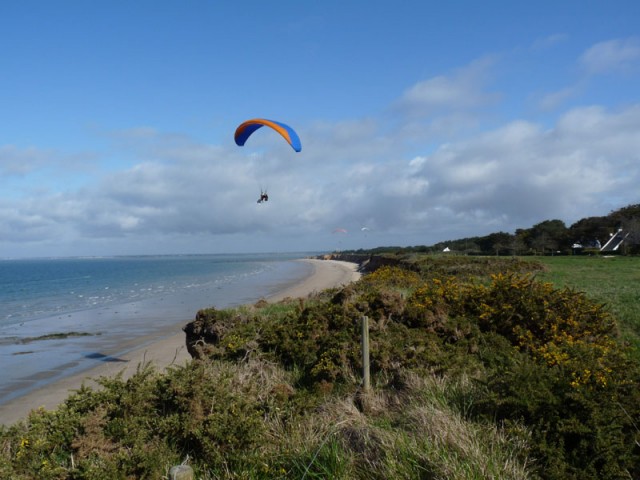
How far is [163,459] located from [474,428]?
125 inches

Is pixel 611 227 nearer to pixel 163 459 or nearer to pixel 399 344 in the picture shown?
pixel 399 344

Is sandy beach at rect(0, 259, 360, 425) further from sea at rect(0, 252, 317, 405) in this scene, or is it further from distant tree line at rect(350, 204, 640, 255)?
distant tree line at rect(350, 204, 640, 255)

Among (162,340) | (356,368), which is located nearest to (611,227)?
(162,340)

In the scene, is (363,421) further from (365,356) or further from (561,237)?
(561,237)

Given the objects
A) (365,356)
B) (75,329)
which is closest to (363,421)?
(365,356)

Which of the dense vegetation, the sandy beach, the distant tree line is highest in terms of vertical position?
the distant tree line

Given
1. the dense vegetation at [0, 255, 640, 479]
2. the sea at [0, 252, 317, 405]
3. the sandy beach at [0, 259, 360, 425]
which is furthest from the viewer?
the sea at [0, 252, 317, 405]

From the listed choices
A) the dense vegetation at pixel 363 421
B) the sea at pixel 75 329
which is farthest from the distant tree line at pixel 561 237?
the dense vegetation at pixel 363 421

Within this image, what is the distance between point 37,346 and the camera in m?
19.6

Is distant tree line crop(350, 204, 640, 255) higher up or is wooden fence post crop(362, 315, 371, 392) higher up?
distant tree line crop(350, 204, 640, 255)

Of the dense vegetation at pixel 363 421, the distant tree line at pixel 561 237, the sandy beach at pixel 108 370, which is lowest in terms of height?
the sandy beach at pixel 108 370

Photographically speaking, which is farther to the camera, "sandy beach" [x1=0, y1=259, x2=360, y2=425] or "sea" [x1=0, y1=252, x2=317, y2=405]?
"sea" [x1=0, y1=252, x2=317, y2=405]

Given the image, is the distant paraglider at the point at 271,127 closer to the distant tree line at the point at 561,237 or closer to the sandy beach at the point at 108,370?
the sandy beach at the point at 108,370

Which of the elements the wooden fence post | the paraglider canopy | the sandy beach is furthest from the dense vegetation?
the paraglider canopy
